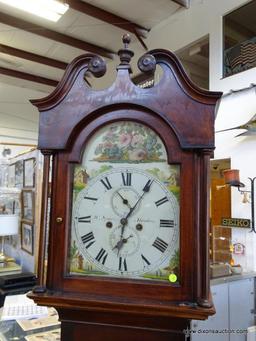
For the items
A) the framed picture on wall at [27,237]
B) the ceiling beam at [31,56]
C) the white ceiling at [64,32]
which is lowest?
the framed picture on wall at [27,237]

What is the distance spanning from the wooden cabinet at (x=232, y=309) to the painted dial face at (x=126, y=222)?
6.80 ft

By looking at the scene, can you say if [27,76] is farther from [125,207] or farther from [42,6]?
[125,207]

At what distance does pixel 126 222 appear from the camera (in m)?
0.76

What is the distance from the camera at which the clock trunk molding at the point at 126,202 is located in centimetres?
71

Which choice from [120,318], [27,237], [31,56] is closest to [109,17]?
[31,56]

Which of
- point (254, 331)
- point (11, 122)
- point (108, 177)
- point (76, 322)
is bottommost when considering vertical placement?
point (254, 331)

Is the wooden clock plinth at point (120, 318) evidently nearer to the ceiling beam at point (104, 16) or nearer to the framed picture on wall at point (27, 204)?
the framed picture on wall at point (27, 204)

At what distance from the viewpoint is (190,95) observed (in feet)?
2.42

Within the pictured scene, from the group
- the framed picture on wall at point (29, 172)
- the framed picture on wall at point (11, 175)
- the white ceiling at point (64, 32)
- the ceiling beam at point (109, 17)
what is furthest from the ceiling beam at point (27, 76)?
the framed picture on wall at point (29, 172)

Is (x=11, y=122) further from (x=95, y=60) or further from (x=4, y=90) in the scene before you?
(x=95, y=60)

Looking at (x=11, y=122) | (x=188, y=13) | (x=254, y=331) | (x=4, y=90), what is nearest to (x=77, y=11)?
(x=188, y=13)

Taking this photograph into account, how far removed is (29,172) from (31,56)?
10.7ft

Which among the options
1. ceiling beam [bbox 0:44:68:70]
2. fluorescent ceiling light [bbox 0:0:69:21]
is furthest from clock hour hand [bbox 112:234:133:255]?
ceiling beam [bbox 0:44:68:70]

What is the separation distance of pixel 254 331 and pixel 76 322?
2583 mm
